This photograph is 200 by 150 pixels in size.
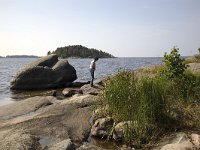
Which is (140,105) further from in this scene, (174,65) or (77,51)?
(77,51)

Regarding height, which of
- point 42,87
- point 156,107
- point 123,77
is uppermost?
point 123,77

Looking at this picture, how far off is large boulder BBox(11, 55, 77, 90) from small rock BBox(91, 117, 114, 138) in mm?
14882

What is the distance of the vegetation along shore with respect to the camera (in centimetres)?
745

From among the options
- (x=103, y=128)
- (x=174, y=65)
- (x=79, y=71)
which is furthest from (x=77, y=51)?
(x=103, y=128)

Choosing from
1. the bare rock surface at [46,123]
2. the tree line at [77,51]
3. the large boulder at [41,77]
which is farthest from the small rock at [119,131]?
the tree line at [77,51]

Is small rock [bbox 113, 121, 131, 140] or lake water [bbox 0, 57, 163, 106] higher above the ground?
small rock [bbox 113, 121, 131, 140]

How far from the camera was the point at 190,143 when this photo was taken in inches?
265

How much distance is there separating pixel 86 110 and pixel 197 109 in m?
4.19

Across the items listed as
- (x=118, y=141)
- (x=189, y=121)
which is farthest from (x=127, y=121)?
(x=189, y=121)

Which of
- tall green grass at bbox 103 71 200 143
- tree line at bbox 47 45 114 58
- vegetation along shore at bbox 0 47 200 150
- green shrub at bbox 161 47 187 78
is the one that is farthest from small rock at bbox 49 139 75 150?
tree line at bbox 47 45 114 58

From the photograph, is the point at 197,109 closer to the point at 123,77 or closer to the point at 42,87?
the point at 123,77

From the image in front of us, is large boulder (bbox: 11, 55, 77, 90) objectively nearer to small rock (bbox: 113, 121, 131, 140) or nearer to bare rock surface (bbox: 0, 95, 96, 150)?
bare rock surface (bbox: 0, 95, 96, 150)

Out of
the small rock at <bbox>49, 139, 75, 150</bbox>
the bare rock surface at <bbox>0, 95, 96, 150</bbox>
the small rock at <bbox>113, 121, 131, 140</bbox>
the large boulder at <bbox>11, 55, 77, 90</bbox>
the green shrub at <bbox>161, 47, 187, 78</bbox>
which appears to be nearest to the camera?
the small rock at <bbox>49, 139, 75, 150</bbox>

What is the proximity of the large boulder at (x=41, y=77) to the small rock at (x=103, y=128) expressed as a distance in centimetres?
1488
